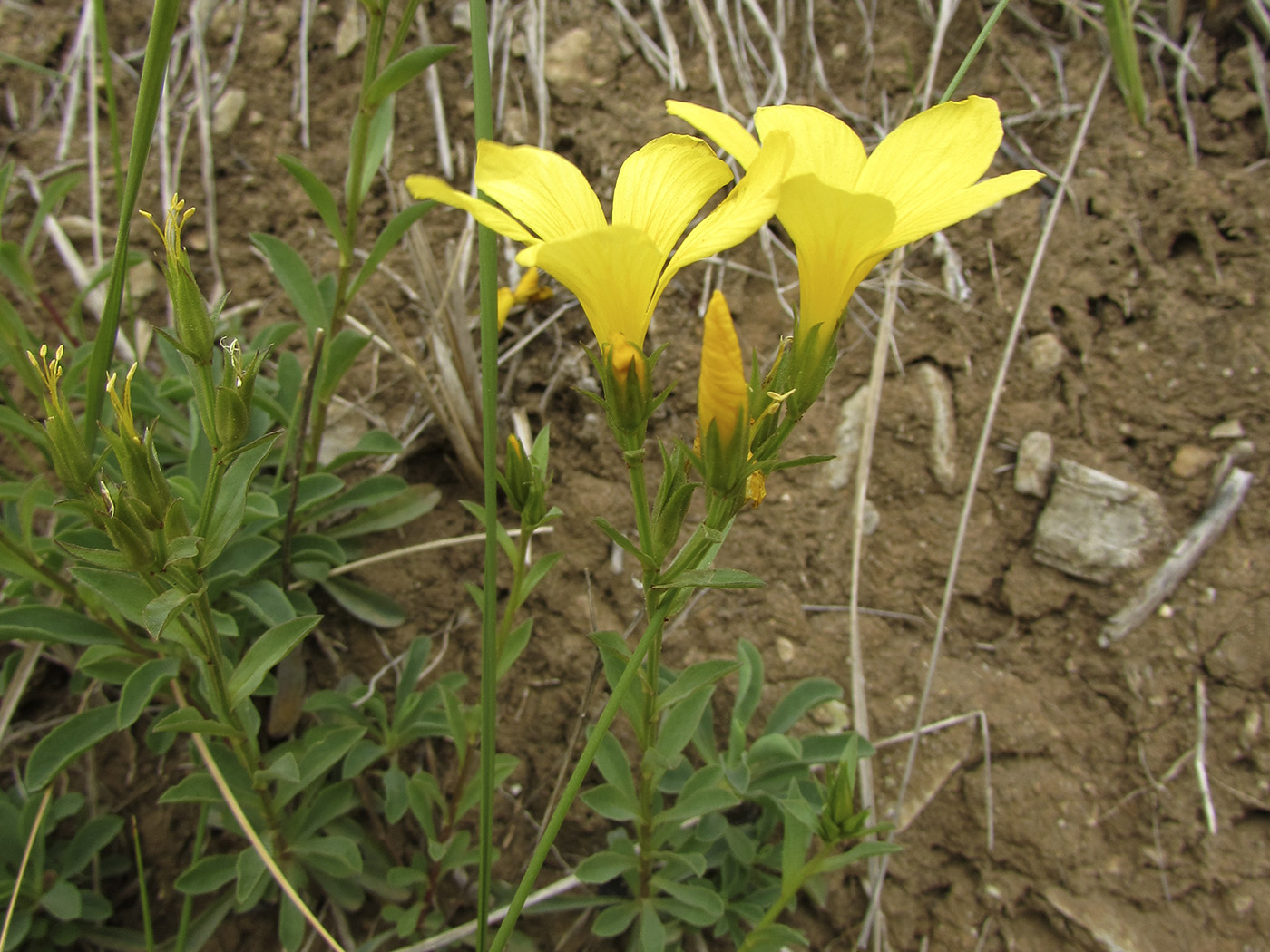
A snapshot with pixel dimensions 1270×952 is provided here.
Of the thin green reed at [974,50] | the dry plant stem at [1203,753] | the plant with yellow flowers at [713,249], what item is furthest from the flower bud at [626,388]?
the dry plant stem at [1203,753]

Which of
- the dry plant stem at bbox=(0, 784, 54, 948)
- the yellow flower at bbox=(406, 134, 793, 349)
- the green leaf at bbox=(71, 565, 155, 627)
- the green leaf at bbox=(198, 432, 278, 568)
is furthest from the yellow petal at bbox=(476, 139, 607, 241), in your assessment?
the dry plant stem at bbox=(0, 784, 54, 948)

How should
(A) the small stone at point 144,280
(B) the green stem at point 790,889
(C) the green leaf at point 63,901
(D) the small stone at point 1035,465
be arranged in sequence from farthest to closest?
(A) the small stone at point 144,280 → (D) the small stone at point 1035,465 → (C) the green leaf at point 63,901 → (B) the green stem at point 790,889

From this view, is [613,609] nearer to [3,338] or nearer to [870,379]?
[870,379]

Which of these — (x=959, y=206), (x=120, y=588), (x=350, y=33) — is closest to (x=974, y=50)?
(x=959, y=206)

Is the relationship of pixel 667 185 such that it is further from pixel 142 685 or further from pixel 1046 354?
pixel 1046 354

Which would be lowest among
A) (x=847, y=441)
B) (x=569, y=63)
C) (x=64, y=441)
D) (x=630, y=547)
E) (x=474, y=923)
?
(x=474, y=923)

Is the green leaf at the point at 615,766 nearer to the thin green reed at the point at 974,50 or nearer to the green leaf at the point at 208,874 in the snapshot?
the green leaf at the point at 208,874

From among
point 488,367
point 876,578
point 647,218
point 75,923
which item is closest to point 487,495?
point 488,367
